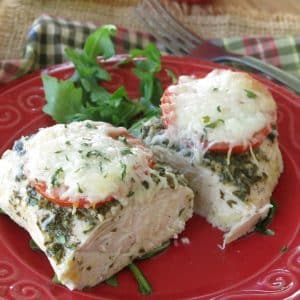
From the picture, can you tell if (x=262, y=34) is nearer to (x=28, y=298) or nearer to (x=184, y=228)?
(x=184, y=228)

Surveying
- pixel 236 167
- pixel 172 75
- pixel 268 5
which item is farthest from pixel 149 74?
pixel 268 5

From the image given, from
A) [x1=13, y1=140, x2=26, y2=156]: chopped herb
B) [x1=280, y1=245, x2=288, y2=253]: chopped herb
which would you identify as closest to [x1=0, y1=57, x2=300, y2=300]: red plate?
[x1=280, y1=245, x2=288, y2=253]: chopped herb

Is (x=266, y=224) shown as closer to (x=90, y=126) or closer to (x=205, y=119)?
(x=205, y=119)

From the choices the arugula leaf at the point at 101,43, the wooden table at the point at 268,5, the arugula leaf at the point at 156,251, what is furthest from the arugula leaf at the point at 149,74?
the wooden table at the point at 268,5

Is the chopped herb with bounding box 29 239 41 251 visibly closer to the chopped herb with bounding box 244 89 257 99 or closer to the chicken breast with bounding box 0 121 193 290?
the chicken breast with bounding box 0 121 193 290

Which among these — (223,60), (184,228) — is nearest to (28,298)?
(184,228)
